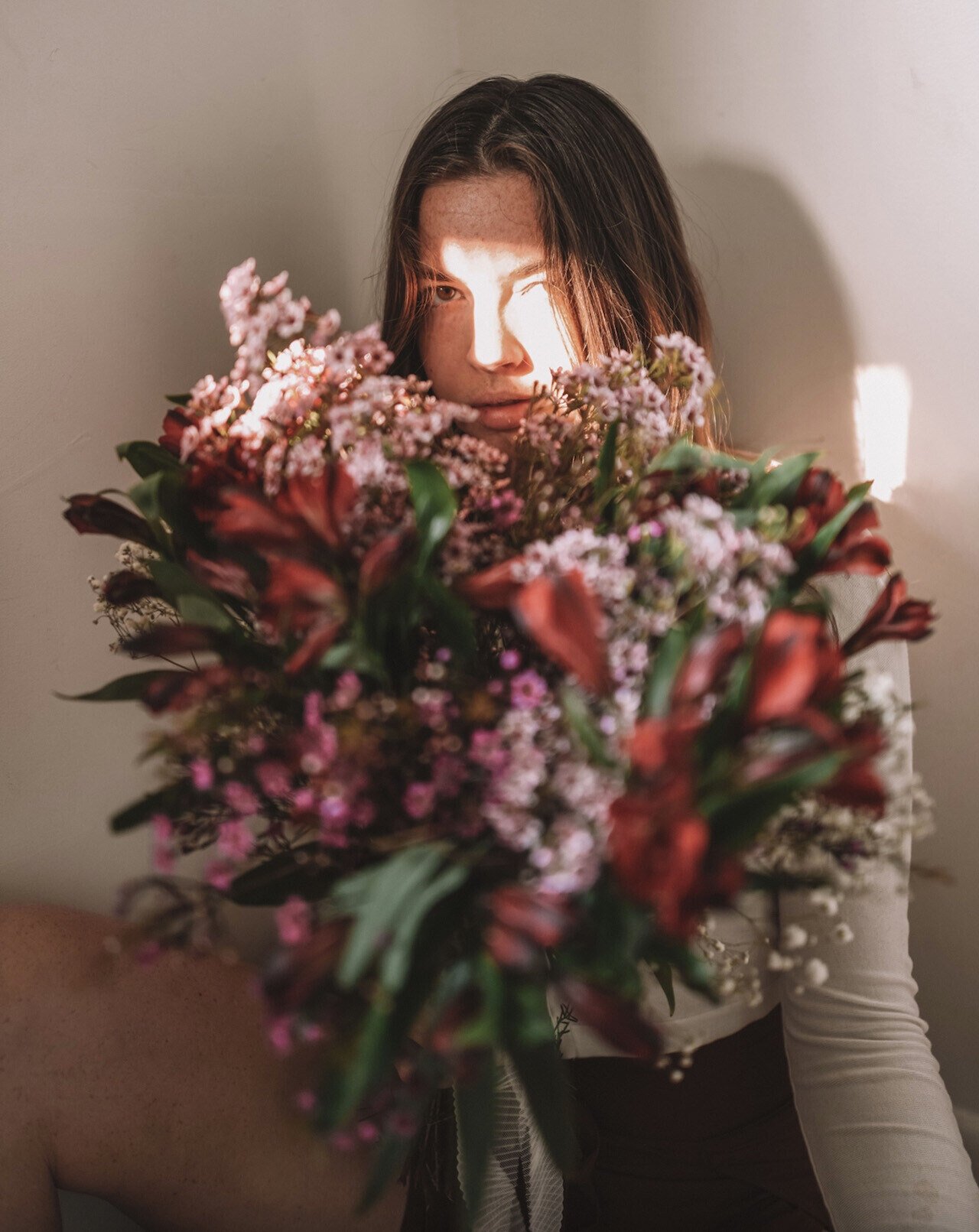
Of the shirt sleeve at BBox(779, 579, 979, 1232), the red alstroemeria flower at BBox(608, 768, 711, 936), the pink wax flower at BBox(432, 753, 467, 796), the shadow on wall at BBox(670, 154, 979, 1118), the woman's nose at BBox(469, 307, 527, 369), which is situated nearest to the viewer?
the red alstroemeria flower at BBox(608, 768, 711, 936)

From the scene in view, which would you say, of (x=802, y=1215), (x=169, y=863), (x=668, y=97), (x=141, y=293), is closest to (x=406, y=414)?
(x=169, y=863)

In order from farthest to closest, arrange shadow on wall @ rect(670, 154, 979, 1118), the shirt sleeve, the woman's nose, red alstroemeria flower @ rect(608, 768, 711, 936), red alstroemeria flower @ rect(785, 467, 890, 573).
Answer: shadow on wall @ rect(670, 154, 979, 1118), the woman's nose, the shirt sleeve, red alstroemeria flower @ rect(785, 467, 890, 573), red alstroemeria flower @ rect(608, 768, 711, 936)

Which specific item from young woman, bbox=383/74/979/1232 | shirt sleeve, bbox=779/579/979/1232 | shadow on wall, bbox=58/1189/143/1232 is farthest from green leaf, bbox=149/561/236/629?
shadow on wall, bbox=58/1189/143/1232

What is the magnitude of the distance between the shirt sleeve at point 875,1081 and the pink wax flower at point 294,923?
1.76 feet

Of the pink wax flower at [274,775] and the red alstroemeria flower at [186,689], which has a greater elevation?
the red alstroemeria flower at [186,689]

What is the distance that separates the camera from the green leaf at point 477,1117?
1.55 feet

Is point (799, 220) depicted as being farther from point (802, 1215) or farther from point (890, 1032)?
point (802, 1215)

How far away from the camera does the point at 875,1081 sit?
34.2 inches

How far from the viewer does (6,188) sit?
869mm

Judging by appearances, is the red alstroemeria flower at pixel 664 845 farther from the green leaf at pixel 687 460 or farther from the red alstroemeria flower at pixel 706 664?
the green leaf at pixel 687 460

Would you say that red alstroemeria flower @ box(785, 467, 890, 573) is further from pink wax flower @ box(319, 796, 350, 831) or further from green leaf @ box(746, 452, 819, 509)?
pink wax flower @ box(319, 796, 350, 831)

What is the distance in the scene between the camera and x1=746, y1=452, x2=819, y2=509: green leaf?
62cm

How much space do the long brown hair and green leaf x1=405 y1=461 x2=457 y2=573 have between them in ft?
1.33

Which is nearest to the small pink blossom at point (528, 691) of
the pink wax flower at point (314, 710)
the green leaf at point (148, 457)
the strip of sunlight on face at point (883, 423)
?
the pink wax flower at point (314, 710)
